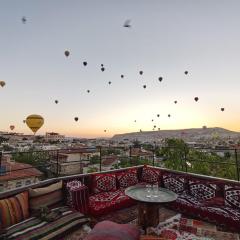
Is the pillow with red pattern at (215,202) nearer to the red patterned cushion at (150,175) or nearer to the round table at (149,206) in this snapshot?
the round table at (149,206)

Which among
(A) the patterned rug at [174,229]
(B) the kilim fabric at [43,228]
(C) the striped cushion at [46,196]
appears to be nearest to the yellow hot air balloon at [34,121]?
(C) the striped cushion at [46,196]

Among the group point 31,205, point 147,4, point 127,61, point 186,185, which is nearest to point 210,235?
point 186,185

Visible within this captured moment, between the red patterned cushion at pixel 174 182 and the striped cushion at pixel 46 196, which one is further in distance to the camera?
the red patterned cushion at pixel 174 182

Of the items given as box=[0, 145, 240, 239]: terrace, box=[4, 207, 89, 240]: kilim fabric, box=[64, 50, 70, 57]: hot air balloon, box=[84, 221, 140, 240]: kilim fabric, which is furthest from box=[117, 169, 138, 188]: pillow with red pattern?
box=[64, 50, 70, 57]: hot air balloon

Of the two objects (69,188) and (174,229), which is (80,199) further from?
(174,229)

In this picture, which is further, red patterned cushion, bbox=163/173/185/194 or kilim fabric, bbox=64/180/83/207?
red patterned cushion, bbox=163/173/185/194

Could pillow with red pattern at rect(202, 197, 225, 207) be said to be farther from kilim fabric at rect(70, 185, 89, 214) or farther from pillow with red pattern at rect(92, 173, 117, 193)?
kilim fabric at rect(70, 185, 89, 214)

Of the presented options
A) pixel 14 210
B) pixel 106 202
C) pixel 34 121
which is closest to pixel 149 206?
pixel 106 202
